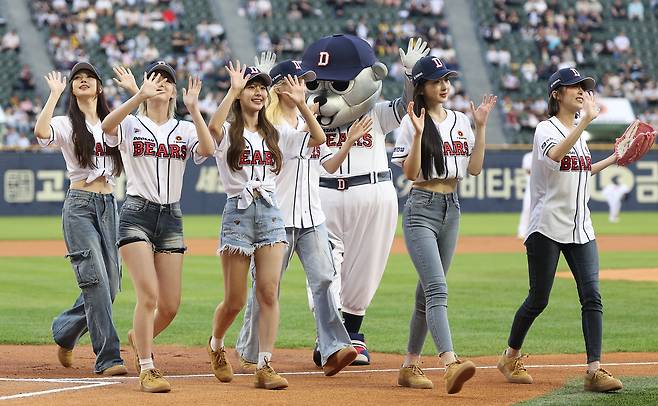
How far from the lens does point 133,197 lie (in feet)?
25.6

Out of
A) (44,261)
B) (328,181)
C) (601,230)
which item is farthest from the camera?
(601,230)

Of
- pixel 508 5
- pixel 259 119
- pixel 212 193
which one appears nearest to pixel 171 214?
pixel 259 119

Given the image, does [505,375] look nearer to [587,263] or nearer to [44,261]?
[587,263]

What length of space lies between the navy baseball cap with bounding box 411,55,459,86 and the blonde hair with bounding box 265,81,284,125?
3.24 feet

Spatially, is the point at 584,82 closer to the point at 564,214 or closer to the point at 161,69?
the point at 564,214

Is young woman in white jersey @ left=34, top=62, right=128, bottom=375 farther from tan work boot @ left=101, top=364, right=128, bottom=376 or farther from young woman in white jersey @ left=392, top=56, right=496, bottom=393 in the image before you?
young woman in white jersey @ left=392, top=56, right=496, bottom=393

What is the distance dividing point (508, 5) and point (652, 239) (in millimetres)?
17161

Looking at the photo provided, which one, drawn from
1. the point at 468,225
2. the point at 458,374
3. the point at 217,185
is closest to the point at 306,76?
the point at 458,374

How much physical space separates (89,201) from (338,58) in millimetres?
2329

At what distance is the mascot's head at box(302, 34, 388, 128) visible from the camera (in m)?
9.25

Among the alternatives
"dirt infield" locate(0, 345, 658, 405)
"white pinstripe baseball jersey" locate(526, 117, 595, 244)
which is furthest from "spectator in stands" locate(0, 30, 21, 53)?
"white pinstripe baseball jersey" locate(526, 117, 595, 244)

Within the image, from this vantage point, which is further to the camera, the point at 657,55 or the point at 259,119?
the point at 657,55

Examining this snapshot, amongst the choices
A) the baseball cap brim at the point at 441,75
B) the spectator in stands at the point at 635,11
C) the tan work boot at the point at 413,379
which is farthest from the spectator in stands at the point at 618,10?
the tan work boot at the point at 413,379

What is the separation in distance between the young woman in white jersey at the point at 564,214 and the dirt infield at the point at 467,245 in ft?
43.6
